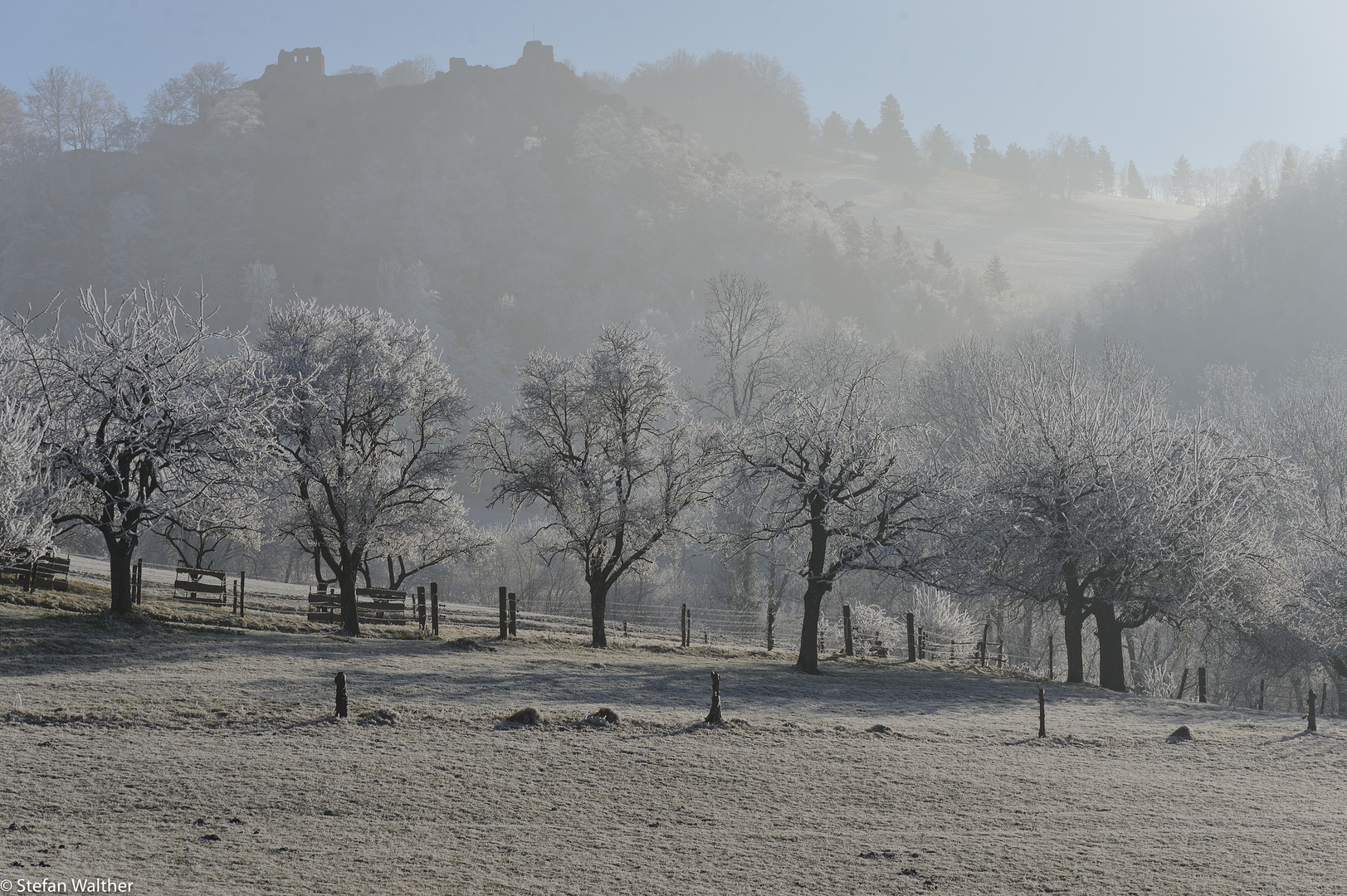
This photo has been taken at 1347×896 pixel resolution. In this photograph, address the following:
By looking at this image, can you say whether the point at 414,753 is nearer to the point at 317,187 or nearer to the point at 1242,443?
the point at 1242,443

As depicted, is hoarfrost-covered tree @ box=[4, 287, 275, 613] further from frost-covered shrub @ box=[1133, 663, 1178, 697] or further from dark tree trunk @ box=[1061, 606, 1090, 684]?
frost-covered shrub @ box=[1133, 663, 1178, 697]

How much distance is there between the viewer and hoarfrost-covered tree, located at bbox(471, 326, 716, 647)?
28422 mm

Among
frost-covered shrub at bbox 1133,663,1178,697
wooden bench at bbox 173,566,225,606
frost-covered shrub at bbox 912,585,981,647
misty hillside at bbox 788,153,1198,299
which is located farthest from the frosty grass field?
misty hillside at bbox 788,153,1198,299

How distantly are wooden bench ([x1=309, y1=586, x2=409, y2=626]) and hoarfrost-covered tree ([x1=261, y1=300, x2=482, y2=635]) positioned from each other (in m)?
1.25

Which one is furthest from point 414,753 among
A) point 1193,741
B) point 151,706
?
point 1193,741

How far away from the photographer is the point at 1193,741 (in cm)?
1794

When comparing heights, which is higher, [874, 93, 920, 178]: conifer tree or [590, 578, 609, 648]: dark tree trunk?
[874, 93, 920, 178]: conifer tree

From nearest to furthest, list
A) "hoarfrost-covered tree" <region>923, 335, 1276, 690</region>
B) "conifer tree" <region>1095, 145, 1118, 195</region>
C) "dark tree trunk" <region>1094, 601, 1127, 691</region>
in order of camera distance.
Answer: "hoarfrost-covered tree" <region>923, 335, 1276, 690</region> < "dark tree trunk" <region>1094, 601, 1127, 691</region> < "conifer tree" <region>1095, 145, 1118, 195</region>

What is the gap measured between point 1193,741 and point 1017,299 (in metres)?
103

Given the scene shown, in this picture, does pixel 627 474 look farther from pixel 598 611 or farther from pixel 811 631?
pixel 811 631

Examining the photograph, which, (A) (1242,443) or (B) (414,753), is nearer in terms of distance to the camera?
(B) (414,753)

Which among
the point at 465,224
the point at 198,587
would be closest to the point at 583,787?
the point at 198,587

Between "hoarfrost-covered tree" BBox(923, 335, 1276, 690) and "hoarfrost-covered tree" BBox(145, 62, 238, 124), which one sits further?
"hoarfrost-covered tree" BBox(145, 62, 238, 124)

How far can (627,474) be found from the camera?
95.2ft
